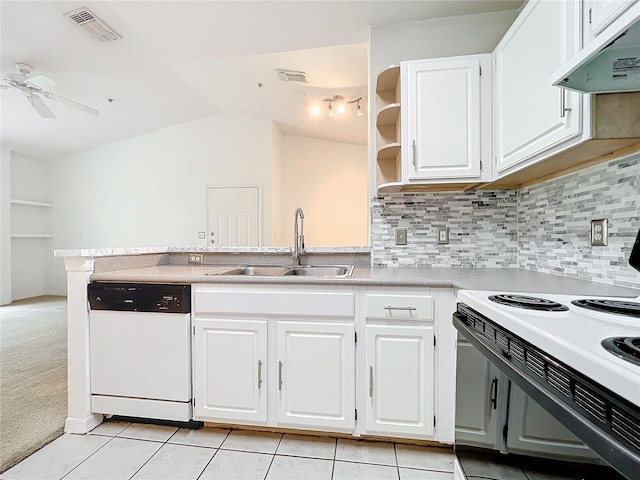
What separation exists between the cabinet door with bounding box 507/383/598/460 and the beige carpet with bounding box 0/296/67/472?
2.13 meters

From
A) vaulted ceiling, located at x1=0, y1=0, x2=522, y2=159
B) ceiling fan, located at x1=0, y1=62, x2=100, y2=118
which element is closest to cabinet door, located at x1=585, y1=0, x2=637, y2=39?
vaulted ceiling, located at x1=0, y1=0, x2=522, y2=159

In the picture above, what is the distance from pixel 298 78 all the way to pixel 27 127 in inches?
166

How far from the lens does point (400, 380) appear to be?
1502 millimetres

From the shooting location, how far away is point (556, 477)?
643 millimetres

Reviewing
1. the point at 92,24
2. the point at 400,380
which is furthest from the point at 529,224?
the point at 92,24

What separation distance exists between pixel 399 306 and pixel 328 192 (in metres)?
4.42

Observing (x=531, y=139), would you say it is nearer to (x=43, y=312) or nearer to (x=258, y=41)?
(x=258, y=41)

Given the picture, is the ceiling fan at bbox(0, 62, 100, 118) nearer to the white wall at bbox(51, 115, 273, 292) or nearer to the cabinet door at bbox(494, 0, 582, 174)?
the white wall at bbox(51, 115, 273, 292)

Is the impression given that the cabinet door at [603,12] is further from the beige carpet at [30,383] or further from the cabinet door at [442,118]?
the beige carpet at [30,383]

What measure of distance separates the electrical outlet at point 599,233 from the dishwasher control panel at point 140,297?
194 cm

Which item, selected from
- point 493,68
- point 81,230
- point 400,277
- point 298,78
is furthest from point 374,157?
point 81,230

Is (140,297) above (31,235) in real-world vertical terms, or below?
below

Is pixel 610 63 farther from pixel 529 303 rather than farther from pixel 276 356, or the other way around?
pixel 276 356

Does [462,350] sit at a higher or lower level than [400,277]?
lower
